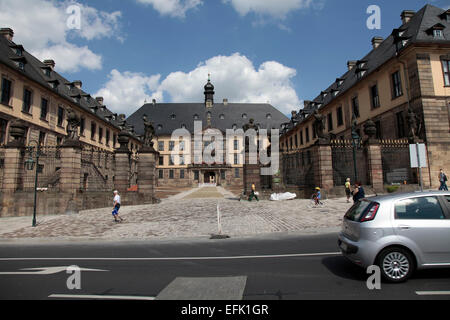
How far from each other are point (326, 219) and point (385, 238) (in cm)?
685

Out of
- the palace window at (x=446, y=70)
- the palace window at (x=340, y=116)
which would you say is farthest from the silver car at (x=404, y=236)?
the palace window at (x=340, y=116)

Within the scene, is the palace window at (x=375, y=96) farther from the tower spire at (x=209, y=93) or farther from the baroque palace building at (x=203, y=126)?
the tower spire at (x=209, y=93)

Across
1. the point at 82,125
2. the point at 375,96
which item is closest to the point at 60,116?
the point at 82,125

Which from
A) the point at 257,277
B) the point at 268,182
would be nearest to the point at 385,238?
the point at 257,277

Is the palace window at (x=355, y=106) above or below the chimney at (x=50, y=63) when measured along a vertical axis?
below

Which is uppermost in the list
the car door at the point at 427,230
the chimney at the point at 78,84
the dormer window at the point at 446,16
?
the chimney at the point at 78,84

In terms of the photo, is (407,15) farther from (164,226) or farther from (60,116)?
(60,116)

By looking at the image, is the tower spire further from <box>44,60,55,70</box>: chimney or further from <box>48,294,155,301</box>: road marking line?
<box>48,294,155,301</box>: road marking line

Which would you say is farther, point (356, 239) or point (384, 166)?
point (384, 166)

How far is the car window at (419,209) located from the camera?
4.17 meters

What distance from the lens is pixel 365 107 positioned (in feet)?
98.2

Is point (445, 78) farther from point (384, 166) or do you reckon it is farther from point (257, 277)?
point (257, 277)

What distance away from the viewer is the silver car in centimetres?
400

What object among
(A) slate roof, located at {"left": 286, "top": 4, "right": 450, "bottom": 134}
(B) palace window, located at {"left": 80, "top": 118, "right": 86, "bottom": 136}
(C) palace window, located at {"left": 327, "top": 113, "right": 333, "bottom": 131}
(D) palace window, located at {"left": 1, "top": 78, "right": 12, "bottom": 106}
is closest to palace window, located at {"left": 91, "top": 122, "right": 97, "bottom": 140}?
(B) palace window, located at {"left": 80, "top": 118, "right": 86, "bottom": 136}
